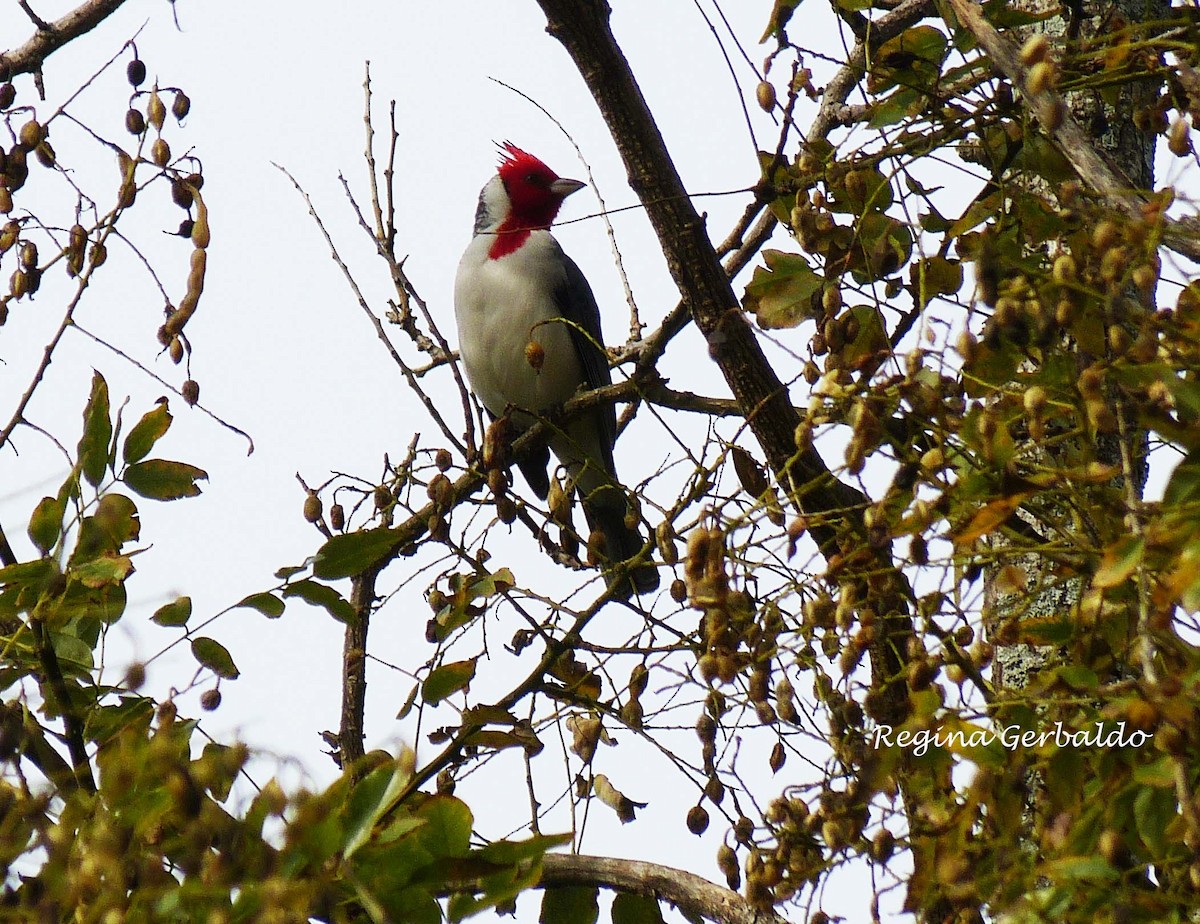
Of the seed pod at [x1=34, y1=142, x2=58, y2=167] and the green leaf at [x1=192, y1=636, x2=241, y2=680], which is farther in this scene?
the seed pod at [x1=34, y1=142, x2=58, y2=167]

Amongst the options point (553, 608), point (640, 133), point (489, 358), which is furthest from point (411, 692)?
point (489, 358)

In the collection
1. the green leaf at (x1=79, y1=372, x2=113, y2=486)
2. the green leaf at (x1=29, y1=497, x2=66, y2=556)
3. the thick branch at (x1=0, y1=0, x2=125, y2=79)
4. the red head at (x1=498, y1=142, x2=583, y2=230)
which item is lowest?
the green leaf at (x1=29, y1=497, x2=66, y2=556)

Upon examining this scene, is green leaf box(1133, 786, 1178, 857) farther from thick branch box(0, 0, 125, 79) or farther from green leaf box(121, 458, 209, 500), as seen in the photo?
thick branch box(0, 0, 125, 79)

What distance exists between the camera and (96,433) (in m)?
2.24

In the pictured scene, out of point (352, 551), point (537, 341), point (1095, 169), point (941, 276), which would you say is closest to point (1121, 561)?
point (1095, 169)

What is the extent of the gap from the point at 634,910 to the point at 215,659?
1.03m

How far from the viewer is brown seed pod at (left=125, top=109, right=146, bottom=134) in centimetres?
283

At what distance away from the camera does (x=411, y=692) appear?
89.7 inches

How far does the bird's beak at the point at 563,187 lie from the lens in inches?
A: 260

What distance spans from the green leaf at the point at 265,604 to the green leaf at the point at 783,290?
0.97 meters

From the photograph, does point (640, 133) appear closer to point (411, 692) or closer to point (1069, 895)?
point (411, 692)

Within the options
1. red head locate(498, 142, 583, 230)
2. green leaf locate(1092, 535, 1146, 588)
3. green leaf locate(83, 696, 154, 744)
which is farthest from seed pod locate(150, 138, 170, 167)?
red head locate(498, 142, 583, 230)

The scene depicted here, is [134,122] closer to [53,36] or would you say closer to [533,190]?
[53,36]

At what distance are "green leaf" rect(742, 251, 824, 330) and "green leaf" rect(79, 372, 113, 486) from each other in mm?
1101
